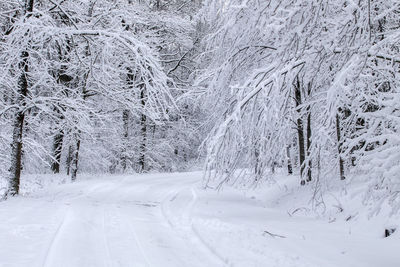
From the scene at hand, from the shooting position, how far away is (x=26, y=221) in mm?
7949

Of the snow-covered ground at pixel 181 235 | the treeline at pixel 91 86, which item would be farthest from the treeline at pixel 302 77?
the treeline at pixel 91 86

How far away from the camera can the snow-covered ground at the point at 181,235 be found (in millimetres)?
5891

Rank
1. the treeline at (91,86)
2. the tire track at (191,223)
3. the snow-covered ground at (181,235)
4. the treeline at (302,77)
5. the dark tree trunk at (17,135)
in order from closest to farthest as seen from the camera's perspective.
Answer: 1. the treeline at (302,77)
2. the snow-covered ground at (181,235)
3. the tire track at (191,223)
4. the treeline at (91,86)
5. the dark tree trunk at (17,135)

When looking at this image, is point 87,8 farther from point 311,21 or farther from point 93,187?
point 311,21

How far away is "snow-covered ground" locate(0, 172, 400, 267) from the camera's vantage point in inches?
232

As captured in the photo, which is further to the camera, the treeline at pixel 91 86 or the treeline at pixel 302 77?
the treeline at pixel 91 86

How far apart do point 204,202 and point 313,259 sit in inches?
253

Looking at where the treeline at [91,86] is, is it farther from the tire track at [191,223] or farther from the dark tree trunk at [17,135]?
the tire track at [191,223]

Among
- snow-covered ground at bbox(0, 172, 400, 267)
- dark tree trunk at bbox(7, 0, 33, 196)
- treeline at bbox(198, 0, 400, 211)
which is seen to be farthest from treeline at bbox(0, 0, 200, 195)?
treeline at bbox(198, 0, 400, 211)

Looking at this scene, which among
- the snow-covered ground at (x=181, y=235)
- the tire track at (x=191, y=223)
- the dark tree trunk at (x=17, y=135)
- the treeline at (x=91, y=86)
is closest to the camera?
the snow-covered ground at (x=181, y=235)

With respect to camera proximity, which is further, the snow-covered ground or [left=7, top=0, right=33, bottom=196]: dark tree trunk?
[left=7, top=0, right=33, bottom=196]: dark tree trunk

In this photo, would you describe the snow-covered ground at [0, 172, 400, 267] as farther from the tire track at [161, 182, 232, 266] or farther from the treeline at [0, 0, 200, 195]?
the treeline at [0, 0, 200, 195]

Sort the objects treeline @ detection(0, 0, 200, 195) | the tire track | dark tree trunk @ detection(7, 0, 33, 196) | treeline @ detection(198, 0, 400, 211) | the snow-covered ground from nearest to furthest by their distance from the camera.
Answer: treeline @ detection(198, 0, 400, 211), the snow-covered ground, the tire track, treeline @ detection(0, 0, 200, 195), dark tree trunk @ detection(7, 0, 33, 196)

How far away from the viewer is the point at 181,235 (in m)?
7.61
